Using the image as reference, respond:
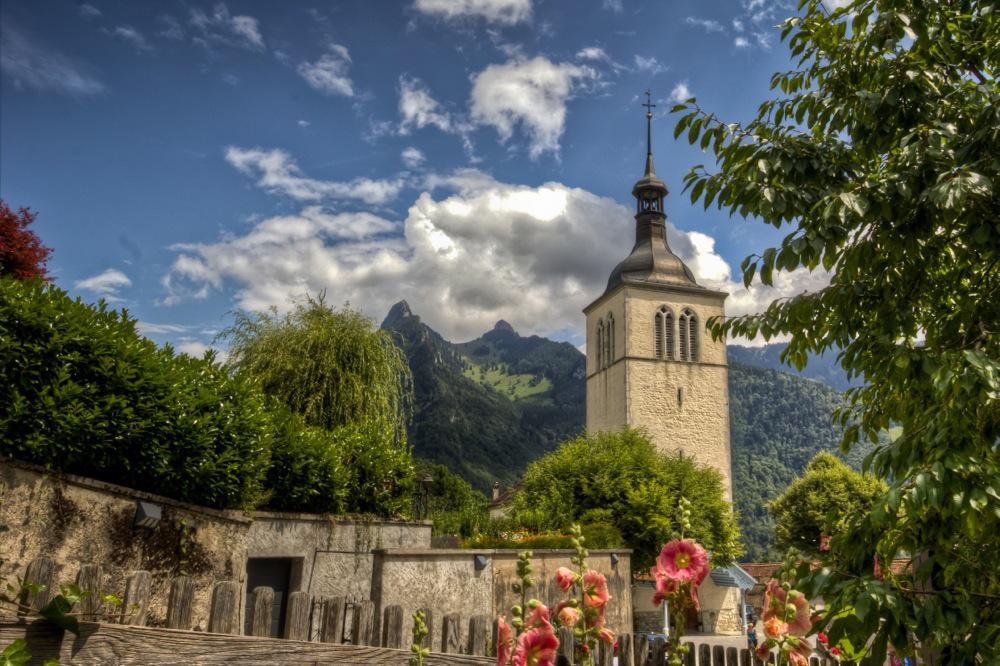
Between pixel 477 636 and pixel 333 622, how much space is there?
734mm

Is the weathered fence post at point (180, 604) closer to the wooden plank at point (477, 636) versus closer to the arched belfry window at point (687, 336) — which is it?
the wooden plank at point (477, 636)

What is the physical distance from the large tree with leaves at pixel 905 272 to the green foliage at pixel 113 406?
478 cm

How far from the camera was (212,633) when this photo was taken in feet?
9.22

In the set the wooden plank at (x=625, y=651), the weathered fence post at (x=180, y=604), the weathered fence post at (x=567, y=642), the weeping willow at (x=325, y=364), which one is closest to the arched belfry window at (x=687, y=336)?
the weeping willow at (x=325, y=364)

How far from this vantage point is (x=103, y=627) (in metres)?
2.55

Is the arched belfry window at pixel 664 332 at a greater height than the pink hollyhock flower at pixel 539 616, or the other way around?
the arched belfry window at pixel 664 332

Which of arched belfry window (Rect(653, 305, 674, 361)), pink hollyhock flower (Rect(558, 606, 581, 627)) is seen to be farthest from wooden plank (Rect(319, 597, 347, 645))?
arched belfry window (Rect(653, 305, 674, 361))

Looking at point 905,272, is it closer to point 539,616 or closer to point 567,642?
point 567,642

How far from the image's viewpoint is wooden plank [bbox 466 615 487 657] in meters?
3.62

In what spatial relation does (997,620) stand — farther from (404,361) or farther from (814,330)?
(404,361)

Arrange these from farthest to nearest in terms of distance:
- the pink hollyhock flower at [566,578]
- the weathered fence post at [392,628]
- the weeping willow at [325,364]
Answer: the weeping willow at [325,364] → the weathered fence post at [392,628] → the pink hollyhock flower at [566,578]

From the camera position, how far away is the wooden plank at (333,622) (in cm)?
329

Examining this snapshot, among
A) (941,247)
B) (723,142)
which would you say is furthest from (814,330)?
(723,142)

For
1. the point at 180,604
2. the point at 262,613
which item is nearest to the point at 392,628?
the point at 262,613
